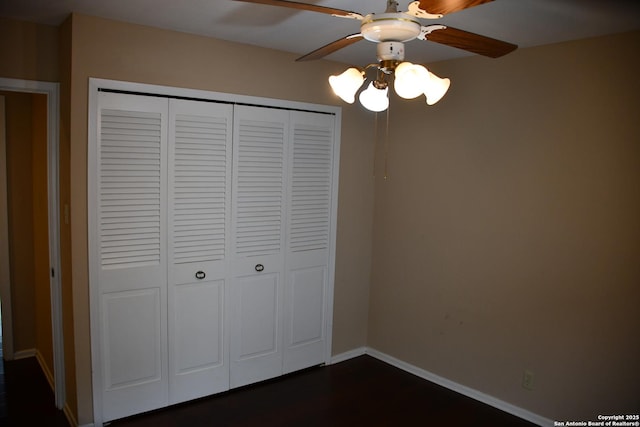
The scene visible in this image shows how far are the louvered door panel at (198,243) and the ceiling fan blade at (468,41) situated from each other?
5.67 ft

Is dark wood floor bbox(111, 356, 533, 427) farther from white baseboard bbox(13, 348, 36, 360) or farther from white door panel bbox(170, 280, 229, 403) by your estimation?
white baseboard bbox(13, 348, 36, 360)

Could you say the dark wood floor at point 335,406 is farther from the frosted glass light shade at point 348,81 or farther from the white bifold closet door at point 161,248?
the frosted glass light shade at point 348,81

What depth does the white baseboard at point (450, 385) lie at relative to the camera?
3.09m

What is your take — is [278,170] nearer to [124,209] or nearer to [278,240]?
[278,240]

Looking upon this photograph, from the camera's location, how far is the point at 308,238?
12.1 feet

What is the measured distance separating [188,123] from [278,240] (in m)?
1.06

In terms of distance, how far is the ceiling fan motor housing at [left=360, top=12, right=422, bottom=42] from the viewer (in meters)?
1.62

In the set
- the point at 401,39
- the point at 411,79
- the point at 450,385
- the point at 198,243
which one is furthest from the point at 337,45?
the point at 450,385

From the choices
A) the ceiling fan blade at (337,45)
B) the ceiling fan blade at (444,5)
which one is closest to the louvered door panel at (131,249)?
the ceiling fan blade at (337,45)

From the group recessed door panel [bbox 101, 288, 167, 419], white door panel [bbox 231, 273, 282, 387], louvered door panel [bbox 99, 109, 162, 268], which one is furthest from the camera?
white door panel [bbox 231, 273, 282, 387]

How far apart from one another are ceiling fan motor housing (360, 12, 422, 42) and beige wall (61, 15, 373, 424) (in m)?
1.65

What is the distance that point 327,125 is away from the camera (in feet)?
12.1

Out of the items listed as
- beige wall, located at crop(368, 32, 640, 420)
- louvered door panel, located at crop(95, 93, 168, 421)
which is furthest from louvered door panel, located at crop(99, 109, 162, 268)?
beige wall, located at crop(368, 32, 640, 420)

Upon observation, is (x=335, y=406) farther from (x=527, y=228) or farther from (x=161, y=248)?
(x=527, y=228)
